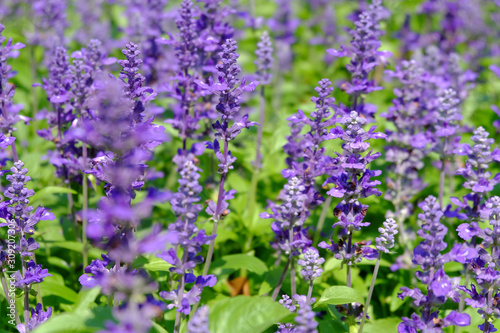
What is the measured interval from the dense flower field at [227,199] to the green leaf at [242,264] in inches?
0.9

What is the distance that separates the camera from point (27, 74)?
894 centimetres

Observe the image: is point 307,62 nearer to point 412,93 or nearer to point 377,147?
point 377,147

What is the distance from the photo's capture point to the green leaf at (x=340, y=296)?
4.19 metres

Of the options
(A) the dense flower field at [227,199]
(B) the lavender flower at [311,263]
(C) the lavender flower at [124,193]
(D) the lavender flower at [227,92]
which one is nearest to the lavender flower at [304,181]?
(A) the dense flower field at [227,199]

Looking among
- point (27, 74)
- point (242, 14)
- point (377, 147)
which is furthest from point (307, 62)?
point (27, 74)

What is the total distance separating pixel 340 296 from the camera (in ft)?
13.9

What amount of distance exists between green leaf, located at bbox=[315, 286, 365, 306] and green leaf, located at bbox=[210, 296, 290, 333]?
55 cm

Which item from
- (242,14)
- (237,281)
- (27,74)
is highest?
(242,14)

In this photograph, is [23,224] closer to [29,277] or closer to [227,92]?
[29,277]

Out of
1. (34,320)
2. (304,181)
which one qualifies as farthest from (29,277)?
(304,181)

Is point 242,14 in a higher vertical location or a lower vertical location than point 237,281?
higher

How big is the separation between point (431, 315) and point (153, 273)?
8.62ft

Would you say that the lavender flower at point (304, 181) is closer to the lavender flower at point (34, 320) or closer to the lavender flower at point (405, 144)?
the lavender flower at point (405, 144)

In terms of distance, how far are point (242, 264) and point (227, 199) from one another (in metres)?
0.65
